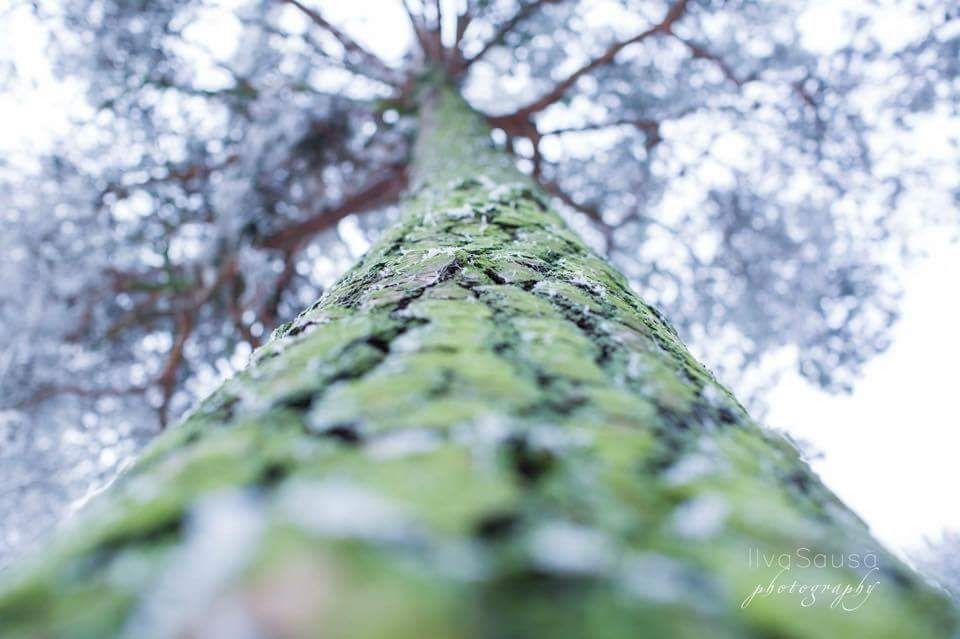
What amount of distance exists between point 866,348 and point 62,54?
23.7 ft

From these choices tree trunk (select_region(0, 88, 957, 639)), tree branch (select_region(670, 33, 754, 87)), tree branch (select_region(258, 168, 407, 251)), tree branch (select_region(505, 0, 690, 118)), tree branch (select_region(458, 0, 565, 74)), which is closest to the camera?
tree trunk (select_region(0, 88, 957, 639))

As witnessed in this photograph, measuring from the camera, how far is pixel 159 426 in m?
5.83

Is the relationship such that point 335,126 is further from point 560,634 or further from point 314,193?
point 560,634

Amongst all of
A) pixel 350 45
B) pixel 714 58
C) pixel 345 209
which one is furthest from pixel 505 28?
pixel 345 209

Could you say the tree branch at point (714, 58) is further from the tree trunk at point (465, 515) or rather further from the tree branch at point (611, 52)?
the tree trunk at point (465, 515)

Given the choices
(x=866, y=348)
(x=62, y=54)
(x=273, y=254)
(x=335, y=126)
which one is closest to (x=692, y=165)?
(x=866, y=348)

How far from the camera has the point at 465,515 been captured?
1.55 feet

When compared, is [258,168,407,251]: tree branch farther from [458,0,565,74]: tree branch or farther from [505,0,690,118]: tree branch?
[505,0,690,118]: tree branch

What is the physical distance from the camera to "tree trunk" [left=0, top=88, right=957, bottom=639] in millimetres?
403

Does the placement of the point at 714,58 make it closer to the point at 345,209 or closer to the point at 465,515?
the point at 345,209

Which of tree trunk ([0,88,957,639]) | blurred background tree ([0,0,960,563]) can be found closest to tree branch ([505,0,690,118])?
blurred background tree ([0,0,960,563])

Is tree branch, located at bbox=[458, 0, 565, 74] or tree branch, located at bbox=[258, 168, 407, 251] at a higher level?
tree branch, located at bbox=[458, 0, 565, 74]

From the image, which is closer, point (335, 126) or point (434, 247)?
point (434, 247)

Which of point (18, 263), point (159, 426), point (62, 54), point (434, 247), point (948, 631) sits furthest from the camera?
point (159, 426)
